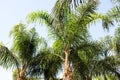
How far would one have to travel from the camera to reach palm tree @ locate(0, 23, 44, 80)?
14.4 m

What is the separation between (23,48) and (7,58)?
1302 millimetres

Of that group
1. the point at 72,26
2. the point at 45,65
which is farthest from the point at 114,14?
the point at 45,65

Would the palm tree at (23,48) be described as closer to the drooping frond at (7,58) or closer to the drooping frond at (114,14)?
the drooping frond at (7,58)

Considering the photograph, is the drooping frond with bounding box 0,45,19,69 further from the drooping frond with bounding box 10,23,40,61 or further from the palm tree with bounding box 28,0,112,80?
the palm tree with bounding box 28,0,112,80

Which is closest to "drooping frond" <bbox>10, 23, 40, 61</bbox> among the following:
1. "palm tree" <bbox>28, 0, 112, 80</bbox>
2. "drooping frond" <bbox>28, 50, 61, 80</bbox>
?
"drooping frond" <bbox>28, 50, 61, 80</bbox>

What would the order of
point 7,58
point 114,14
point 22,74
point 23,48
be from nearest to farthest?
point 114,14 → point 7,58 → point 22,74 → point 23,48

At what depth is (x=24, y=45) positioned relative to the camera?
1495cm

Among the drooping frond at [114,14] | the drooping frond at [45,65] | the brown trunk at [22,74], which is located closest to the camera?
the drooping frond at [114,14]

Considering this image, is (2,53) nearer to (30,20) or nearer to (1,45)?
(1,45)

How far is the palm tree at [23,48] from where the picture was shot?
47.4 feet

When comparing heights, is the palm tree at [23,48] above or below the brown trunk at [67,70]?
above

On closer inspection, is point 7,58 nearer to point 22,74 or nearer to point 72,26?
point 22,74

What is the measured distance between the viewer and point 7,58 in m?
13.9

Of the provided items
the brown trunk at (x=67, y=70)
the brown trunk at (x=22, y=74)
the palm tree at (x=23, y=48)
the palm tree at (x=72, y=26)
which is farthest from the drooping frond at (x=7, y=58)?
the brown trunk at (x=67, y=70)
